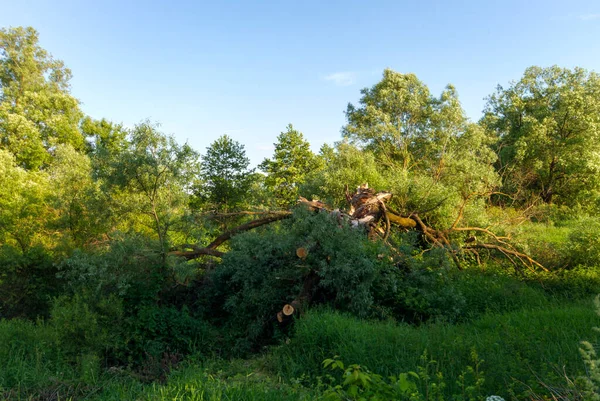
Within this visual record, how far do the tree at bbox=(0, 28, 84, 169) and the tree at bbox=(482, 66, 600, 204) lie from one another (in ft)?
99.8

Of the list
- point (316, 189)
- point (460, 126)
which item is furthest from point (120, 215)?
point (460, 126)

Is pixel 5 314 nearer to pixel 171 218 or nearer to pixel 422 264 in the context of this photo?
pixel 171 218

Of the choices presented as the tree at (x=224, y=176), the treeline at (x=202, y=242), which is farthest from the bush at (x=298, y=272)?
the tree at (x=224, y=176)

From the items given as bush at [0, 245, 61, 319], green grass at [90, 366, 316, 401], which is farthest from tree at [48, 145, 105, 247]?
green grass at [90, 366, 316, 401]

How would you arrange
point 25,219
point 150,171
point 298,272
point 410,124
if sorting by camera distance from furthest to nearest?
point 410,124 < point 25,219 < point 150,171 < point 298,272

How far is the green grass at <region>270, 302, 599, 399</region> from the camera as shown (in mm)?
4559

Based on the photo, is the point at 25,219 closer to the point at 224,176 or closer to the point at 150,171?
the point at 150,171

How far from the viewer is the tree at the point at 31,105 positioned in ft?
96.4

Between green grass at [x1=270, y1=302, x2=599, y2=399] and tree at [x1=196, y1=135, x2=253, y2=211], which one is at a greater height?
tree at [x1=196, y1=135, x2=253, y2=211]

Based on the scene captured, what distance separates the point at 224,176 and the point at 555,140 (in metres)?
17.1

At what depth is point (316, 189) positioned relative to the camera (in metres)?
15.6

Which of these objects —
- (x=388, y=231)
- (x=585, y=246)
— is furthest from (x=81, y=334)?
(x=585, y=246)

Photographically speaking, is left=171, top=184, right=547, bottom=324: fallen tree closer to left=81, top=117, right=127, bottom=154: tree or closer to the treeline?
the treeline

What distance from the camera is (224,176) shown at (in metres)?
19.8
